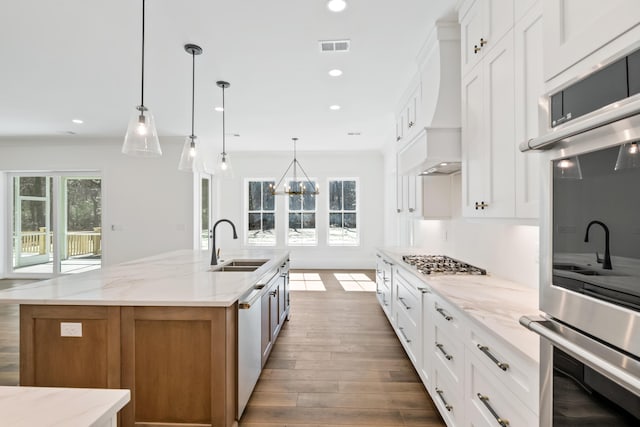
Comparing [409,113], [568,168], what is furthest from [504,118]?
[409,113]

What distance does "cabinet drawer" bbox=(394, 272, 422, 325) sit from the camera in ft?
8.38

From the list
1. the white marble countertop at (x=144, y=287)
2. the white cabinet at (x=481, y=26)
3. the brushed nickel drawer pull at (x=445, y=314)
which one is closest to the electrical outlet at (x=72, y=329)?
the white marble countertop at (x=144, y=287)

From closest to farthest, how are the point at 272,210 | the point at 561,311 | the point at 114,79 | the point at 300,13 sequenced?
1. the point at 561,311
2. the point at 300,13
3. the point at 114,79
4. the point at 272,210

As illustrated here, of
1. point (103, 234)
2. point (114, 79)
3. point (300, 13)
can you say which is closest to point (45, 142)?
point (103, 234)

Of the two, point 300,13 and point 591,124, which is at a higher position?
point 300,13

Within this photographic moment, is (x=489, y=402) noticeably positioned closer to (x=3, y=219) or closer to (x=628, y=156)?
(x=628, y=156)

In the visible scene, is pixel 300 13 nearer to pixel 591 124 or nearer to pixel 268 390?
pixel 591 124

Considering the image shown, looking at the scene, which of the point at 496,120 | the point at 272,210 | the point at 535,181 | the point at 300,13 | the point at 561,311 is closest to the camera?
the point at 561,311

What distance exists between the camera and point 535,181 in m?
1.54

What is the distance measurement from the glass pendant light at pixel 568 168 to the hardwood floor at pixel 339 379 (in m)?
1.93

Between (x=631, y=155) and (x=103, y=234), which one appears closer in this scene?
(x=631, y=155)

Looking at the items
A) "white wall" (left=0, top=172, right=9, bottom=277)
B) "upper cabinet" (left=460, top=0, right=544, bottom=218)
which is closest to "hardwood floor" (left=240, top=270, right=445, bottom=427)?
"upper cabinet" (left=460, top=0, right=544, bottom=218)

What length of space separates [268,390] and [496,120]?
8.00 feet

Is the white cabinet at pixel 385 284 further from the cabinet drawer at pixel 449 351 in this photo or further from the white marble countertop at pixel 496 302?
the cabinet drawer at pixel 449 351
